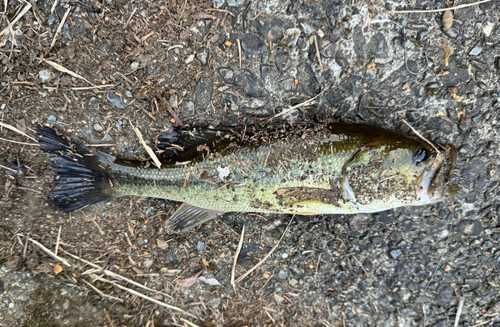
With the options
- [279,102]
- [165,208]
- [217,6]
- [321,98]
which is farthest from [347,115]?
[165,208]

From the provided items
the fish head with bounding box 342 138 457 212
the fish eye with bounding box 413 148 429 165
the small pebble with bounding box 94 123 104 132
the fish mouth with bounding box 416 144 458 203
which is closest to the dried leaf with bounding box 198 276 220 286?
the fish head with bounding box 342 138 457 212

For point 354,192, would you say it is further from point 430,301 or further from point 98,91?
point 98,91

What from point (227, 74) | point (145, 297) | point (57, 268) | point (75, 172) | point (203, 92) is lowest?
point (145, 297)

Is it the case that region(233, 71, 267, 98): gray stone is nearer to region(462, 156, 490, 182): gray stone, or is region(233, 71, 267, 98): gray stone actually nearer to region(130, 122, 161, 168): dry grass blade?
region(130, 122, 161, 168): dry grass blade

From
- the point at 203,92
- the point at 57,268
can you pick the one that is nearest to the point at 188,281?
the point at 57,268

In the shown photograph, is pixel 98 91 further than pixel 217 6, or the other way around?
pixel 98 91

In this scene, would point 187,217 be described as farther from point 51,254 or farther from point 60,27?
point 60,27

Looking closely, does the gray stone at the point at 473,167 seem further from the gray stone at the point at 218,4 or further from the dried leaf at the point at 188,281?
the dried leaf at the point at 188,281
